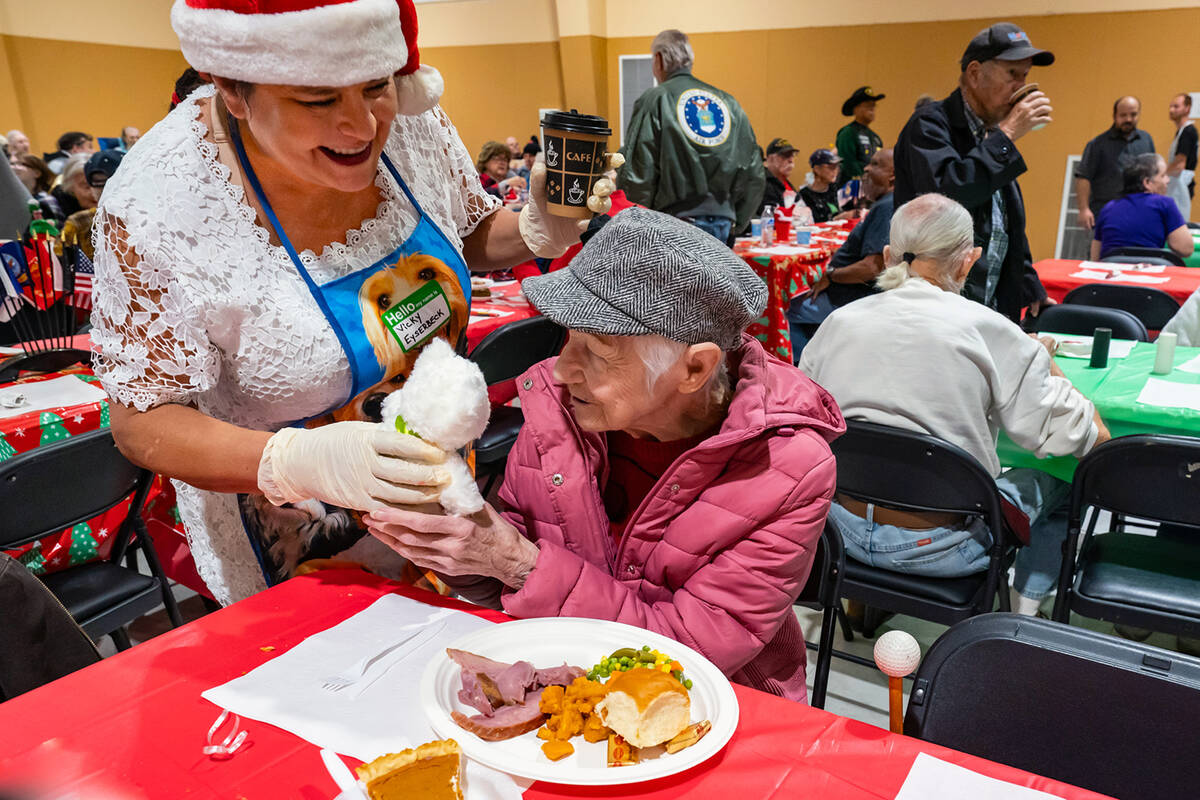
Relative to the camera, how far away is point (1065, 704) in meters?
1.20

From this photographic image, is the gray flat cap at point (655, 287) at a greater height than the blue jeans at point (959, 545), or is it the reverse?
the gray flat cap at point (655, 287)

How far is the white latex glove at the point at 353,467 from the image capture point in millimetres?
1122

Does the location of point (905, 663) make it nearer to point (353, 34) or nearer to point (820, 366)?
point (353, 34)

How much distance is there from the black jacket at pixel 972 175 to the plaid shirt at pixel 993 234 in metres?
0.02

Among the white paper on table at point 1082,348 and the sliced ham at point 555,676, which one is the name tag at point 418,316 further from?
the white paper on table at point 1082,348

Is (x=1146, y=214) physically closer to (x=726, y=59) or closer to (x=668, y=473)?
(x=668, y=473)

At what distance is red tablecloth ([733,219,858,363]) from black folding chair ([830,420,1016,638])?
3.14 meters

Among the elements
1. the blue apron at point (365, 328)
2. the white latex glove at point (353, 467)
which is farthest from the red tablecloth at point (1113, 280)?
the white latex glove at point (353, 467)

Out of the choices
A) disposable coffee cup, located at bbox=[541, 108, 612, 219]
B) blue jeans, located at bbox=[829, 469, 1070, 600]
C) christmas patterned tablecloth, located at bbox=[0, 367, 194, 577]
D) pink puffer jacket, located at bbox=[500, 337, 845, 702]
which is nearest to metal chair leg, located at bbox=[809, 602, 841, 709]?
blue jeans, located at bbox=[829, 469, 1070, 600]

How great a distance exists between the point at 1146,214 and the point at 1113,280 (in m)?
1.63

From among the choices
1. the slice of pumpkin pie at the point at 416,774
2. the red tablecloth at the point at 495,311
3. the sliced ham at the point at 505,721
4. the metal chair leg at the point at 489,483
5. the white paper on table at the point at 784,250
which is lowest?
the metal chair leg at the point at 489,483

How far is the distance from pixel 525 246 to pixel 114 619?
182 centimetres

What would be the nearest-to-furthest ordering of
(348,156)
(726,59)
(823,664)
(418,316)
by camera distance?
(348,156), (418,316), (823,664), (726,59)

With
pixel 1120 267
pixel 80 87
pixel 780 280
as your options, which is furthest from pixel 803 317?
pixel 80 87
